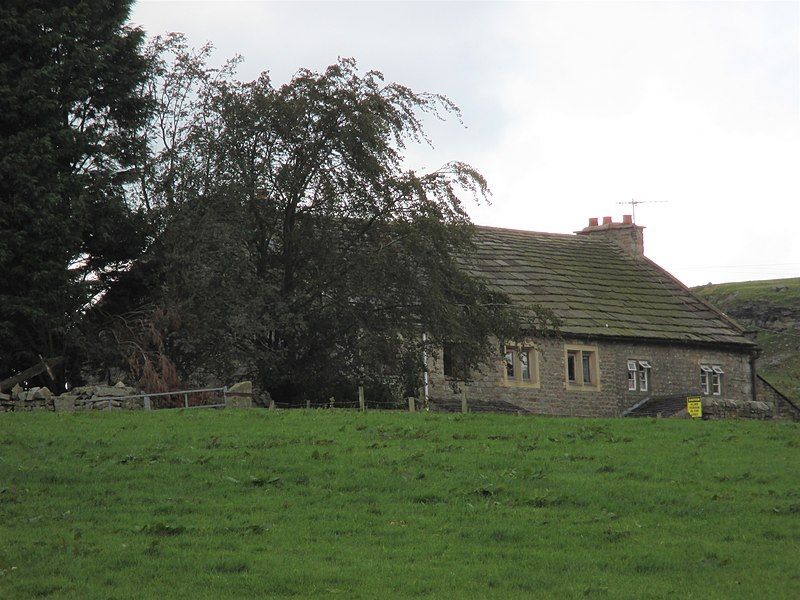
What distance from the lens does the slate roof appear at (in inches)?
1806

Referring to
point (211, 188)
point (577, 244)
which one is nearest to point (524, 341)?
point (211, 188)

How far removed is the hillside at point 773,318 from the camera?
67188mm

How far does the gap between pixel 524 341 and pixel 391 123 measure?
344 inches

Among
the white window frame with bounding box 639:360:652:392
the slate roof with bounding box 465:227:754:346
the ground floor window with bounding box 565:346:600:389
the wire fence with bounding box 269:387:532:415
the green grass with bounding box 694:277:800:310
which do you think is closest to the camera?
the wire fence with bounding box 269:387:532:415

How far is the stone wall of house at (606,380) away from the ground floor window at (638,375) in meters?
0.13

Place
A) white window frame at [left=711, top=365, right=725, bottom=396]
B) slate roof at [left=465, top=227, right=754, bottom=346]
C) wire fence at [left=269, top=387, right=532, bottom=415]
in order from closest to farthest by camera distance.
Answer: wire fence at [left=269, top=387, right=532, bottom=415]
slate roof at [left=465, top=227, right=754, bottom=346]
white window frame at [left=711, top=365, right=725, bottom=396]

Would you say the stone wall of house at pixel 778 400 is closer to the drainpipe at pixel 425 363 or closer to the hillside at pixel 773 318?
the hillside at pixel 773 318

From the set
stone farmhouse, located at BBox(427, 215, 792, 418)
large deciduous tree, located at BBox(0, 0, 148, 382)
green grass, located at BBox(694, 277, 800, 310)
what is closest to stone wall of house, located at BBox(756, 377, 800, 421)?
stone farmhouse, located at BBox(427, 215, 792, 418)

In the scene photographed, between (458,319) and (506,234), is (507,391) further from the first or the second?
(506,234)

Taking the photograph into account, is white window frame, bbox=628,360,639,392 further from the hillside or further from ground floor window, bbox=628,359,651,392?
the hillside

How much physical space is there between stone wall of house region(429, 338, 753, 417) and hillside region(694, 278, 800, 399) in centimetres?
1536

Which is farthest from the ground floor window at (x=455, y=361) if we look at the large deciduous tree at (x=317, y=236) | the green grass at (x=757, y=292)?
the green grass at (x=757, y=292)

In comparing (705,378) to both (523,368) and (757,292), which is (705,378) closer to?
(523,368)

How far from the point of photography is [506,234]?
2072 inches
